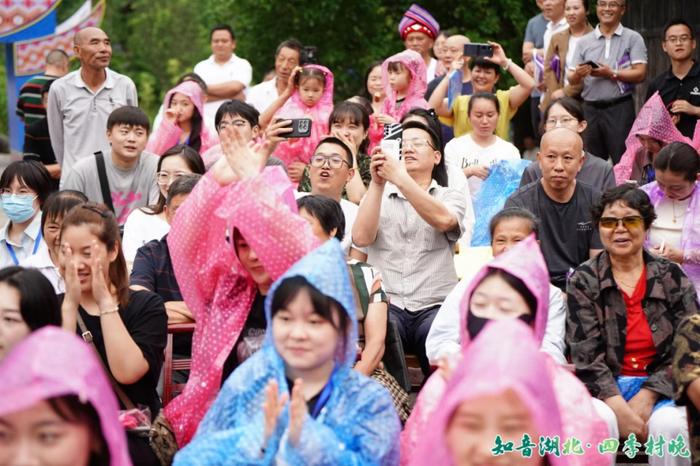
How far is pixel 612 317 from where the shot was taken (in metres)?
5.39

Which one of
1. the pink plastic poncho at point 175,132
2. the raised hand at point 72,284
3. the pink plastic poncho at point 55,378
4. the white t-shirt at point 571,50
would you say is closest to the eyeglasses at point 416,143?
the raised hand at point 72,284

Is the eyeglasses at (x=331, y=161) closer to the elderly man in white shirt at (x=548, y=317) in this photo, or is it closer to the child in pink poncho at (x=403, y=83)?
the elderly man in white shirt at (x=548, y=317)

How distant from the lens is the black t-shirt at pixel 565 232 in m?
6.39

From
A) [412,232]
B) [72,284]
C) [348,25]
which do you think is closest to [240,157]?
[72,284]

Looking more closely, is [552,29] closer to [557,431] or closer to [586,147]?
[586,147]

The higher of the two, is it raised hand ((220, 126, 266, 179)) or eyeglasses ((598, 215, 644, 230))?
raised hand ((220, 126, 266, 179))

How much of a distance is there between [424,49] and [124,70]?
17768 mm

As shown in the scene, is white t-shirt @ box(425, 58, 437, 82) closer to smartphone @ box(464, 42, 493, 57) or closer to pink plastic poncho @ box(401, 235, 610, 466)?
smartphone @ box(464, 42, 493, 57)

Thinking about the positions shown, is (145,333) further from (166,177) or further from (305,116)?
(305,116)

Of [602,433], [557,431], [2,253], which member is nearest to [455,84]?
[2,253]

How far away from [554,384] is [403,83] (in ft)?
18.3

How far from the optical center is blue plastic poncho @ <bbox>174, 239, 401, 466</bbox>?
13.0 ft

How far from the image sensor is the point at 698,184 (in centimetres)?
667

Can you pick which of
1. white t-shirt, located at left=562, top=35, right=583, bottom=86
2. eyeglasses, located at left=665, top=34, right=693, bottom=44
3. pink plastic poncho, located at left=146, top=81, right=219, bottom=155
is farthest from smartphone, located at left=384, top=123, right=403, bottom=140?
white t-shirt, located at left=562, top=35, right=583, bottom=86
